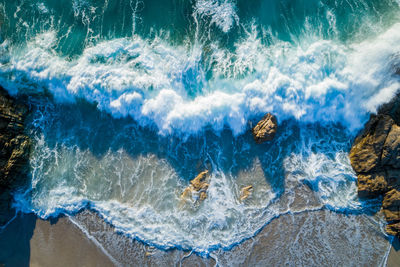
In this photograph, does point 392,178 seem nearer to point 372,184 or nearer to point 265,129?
point 372,184

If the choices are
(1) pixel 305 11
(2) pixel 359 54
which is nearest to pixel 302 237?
(2) pixel 359 54

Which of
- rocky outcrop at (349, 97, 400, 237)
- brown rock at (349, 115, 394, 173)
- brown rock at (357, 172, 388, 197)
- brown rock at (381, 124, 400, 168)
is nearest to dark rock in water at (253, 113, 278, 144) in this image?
brown rock at (349, 115, 394, 173)

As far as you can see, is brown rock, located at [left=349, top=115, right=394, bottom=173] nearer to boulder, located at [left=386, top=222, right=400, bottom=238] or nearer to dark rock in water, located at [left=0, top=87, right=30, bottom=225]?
boulder, located at [left=386, top=222, right=400, bottom=238]

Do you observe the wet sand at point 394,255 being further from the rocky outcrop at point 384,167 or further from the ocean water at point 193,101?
the ocean water at point 193,101

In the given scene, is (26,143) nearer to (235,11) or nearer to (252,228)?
(252,228)

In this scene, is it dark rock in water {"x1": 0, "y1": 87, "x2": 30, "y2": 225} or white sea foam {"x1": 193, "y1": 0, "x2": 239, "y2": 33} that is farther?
white sea foam {"x1": 193, "y1": 0, "x2": 239, "y2": 33}

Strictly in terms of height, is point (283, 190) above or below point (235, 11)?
below
